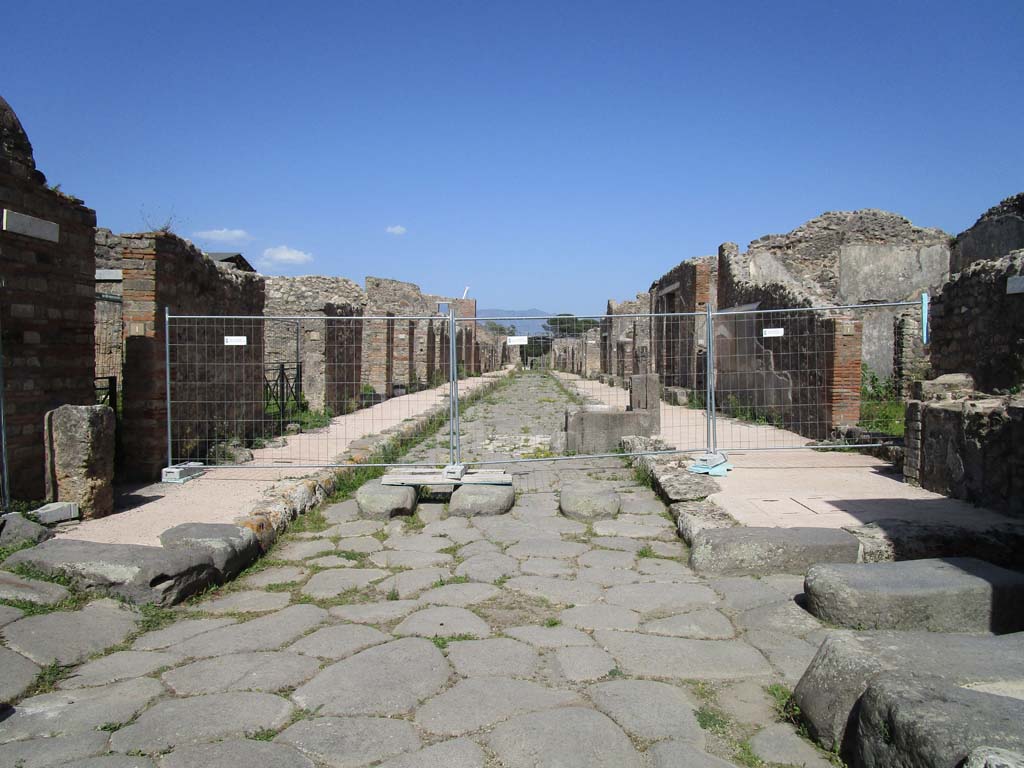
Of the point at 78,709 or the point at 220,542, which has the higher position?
the point at 220,542

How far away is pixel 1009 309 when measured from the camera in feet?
23.3

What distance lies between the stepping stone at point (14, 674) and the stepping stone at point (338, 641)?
1167 mm

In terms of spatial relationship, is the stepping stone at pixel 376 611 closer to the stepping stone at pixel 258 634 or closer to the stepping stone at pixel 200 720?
the stepping stone at pixel 258 634

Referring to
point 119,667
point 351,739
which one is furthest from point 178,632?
point 351,739

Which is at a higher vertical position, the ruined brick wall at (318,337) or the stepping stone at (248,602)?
the ruined brick wall at (318,337)

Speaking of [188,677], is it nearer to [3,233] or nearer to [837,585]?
[837,585]

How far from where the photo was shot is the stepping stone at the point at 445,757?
2.62m

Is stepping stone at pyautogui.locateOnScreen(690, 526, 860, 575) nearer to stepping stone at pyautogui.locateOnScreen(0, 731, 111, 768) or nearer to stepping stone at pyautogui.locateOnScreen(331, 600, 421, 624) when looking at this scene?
stepping stone at pyautogui.locateOnScreen(331, 600, 421, 624)

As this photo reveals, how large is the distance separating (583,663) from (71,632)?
2.75 meters

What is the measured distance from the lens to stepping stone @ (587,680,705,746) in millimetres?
2846

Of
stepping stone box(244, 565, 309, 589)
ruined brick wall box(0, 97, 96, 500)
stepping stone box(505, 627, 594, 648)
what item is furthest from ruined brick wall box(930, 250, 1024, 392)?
ruined brick wall box(0, 97, 96, 500)

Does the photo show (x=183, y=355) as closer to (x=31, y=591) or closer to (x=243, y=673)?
(x=31, y=591)

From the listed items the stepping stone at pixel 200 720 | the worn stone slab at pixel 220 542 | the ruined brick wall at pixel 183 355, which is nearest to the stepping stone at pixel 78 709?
the stepping stone at pixel 200 720

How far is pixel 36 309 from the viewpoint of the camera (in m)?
6.30
